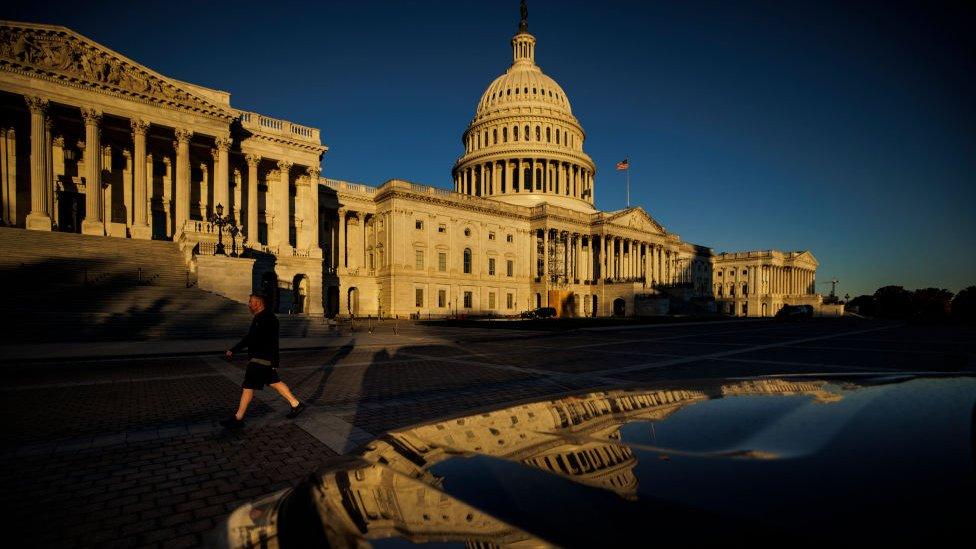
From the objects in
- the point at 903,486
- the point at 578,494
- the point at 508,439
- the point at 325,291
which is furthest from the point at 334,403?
the point at 325,291

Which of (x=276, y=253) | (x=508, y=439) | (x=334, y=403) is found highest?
(x=276, y=253)

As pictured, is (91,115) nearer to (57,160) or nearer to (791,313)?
(57,160)

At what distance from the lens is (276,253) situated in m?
37.9

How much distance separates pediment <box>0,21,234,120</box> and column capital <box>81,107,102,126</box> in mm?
1457

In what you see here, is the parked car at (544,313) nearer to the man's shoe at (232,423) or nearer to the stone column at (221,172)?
the stone column at (221,172)

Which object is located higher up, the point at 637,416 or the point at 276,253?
the point at 276,253

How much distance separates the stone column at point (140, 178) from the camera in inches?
1201

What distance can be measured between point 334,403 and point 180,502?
3979 millimetres

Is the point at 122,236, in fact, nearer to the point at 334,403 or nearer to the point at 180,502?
the point at 334,403

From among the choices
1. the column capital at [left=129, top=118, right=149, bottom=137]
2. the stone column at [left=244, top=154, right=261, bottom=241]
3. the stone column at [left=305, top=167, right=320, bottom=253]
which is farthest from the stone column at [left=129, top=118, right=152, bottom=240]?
the stone column at [left=305, top=167, right=320, bottom=253]

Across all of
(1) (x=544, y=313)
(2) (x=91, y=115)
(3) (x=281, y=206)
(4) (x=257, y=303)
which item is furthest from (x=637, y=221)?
(4) (x=257, y=303)

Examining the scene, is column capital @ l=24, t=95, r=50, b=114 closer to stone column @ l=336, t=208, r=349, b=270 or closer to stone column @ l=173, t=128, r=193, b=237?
stone column @ l=173, t=128, r=193, b=237

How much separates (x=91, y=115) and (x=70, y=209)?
27.2 feet

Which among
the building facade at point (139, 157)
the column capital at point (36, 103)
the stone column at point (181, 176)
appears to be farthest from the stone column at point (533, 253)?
the column capital at point (36, 103)
